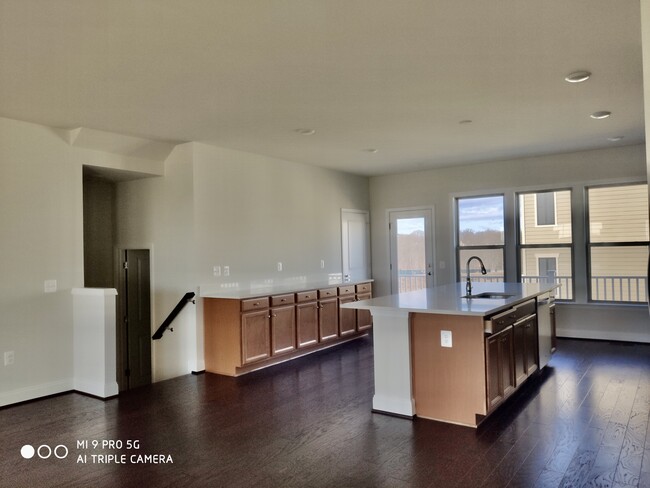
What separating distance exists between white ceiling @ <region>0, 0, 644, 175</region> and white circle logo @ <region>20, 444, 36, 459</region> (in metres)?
2.58

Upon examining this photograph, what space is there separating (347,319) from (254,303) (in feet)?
6.21

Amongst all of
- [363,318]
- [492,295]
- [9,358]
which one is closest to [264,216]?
[363,318]

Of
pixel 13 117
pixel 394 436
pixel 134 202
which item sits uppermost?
pixel 13 117

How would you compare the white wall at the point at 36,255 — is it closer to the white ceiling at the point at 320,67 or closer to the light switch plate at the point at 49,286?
the light switch plate at the point at 49,286

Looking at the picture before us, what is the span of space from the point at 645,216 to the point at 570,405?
3.58 meters

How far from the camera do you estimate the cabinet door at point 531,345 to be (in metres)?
4.50

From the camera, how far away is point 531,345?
15.2 feet

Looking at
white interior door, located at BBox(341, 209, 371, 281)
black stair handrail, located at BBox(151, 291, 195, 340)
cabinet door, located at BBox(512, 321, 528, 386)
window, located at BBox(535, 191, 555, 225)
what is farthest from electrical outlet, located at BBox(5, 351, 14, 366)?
window, located at BBox(535, 191, 555, 225)

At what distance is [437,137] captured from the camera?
554 cm

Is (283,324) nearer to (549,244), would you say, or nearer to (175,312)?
(175,312)

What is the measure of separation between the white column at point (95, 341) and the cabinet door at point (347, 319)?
9.83 ft

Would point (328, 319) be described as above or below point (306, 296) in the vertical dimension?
below

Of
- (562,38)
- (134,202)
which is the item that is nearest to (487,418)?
(562,38)

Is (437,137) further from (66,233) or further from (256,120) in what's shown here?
(66,233)
